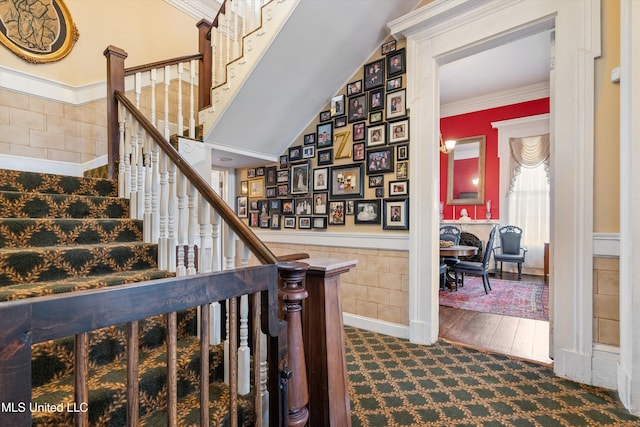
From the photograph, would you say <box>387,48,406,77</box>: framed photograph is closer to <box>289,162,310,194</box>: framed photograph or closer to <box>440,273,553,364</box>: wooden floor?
<box>289,162,310,194</box>: framed photograph

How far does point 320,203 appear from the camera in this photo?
141 inches

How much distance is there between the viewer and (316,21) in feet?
8.74

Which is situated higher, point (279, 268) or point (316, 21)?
point (316, 21)

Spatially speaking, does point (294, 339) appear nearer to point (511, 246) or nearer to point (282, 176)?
point (282, 176)

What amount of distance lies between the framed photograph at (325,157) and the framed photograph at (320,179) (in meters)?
0.08

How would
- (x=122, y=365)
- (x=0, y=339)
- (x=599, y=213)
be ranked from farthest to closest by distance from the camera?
1. (x=599, y=213)
2. (x=122, y=365)
3. (x=0, y=339)

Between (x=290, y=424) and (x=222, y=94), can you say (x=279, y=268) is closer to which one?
(x=290, y=424)

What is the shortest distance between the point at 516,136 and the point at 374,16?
4.43 meters

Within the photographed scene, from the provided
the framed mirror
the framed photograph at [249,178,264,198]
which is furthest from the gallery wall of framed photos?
the framed mirror

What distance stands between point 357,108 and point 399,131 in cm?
59

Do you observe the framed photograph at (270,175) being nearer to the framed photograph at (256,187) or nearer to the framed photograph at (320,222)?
the framed photograph at (256,187)

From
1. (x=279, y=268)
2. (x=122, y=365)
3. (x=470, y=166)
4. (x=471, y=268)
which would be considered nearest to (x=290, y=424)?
(x=279, y=268)

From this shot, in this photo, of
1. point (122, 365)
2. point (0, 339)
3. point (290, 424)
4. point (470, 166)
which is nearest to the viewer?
point (0, 339)

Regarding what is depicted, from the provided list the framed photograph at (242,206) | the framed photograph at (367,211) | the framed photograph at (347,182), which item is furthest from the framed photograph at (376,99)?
the framed photograph at (242,206)
